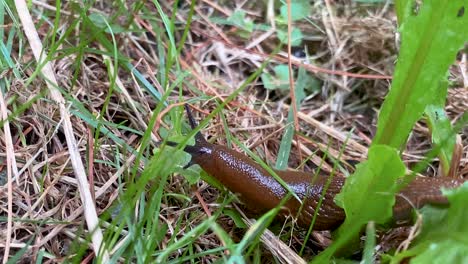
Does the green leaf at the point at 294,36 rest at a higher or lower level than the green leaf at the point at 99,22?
lower

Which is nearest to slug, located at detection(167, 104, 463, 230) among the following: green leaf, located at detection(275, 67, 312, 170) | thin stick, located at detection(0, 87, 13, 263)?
green leaf, located at detection(275, 67, 312, 170)

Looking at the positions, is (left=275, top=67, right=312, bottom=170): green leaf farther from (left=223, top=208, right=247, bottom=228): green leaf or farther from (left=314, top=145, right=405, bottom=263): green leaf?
(left=314, top=145, right=405, bottom=263): green leaf

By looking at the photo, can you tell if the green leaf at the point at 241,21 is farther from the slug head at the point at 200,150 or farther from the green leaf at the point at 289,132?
the slug head at the point at 200,150

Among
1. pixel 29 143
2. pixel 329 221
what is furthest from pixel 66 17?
pixel 329 221

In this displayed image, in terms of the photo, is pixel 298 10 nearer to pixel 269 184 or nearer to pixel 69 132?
pixel 269 184

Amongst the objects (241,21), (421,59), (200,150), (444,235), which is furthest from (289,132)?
(444,235)

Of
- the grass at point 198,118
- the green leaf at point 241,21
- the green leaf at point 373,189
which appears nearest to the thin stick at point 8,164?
the grass at point 198,118
